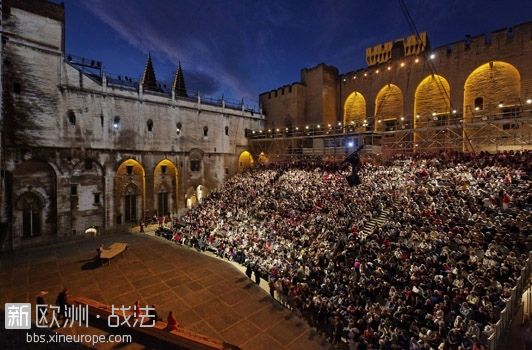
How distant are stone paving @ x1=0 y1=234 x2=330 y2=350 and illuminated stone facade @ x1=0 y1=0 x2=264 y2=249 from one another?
3848 millimetres

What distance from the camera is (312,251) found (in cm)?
1288

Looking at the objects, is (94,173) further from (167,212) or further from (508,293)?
(508,293)

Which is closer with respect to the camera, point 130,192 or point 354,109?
point 130,192

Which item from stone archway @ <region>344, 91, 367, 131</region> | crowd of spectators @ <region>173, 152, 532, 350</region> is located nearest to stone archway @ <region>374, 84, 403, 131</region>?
stone archway @ <region>344, 91, 367, 131</region>

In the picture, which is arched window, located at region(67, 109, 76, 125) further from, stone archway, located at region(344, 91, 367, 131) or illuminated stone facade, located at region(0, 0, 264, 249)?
stone archway, located at region(344, 91, 367, 131)

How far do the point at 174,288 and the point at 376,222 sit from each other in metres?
10.9

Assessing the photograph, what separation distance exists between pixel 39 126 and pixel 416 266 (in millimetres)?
24407

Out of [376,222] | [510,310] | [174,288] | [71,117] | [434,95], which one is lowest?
[174,288]

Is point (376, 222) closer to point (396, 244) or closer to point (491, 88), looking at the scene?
point (396, 244)

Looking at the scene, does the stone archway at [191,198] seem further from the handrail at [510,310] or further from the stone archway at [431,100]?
the handrail at [510,310]

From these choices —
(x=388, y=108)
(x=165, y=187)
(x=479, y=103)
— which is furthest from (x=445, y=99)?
(x=165, y=187)

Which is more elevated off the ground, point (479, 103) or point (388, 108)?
point (388, 108)

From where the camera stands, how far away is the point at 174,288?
11.6 m

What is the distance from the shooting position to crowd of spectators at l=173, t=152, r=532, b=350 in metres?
7.96
